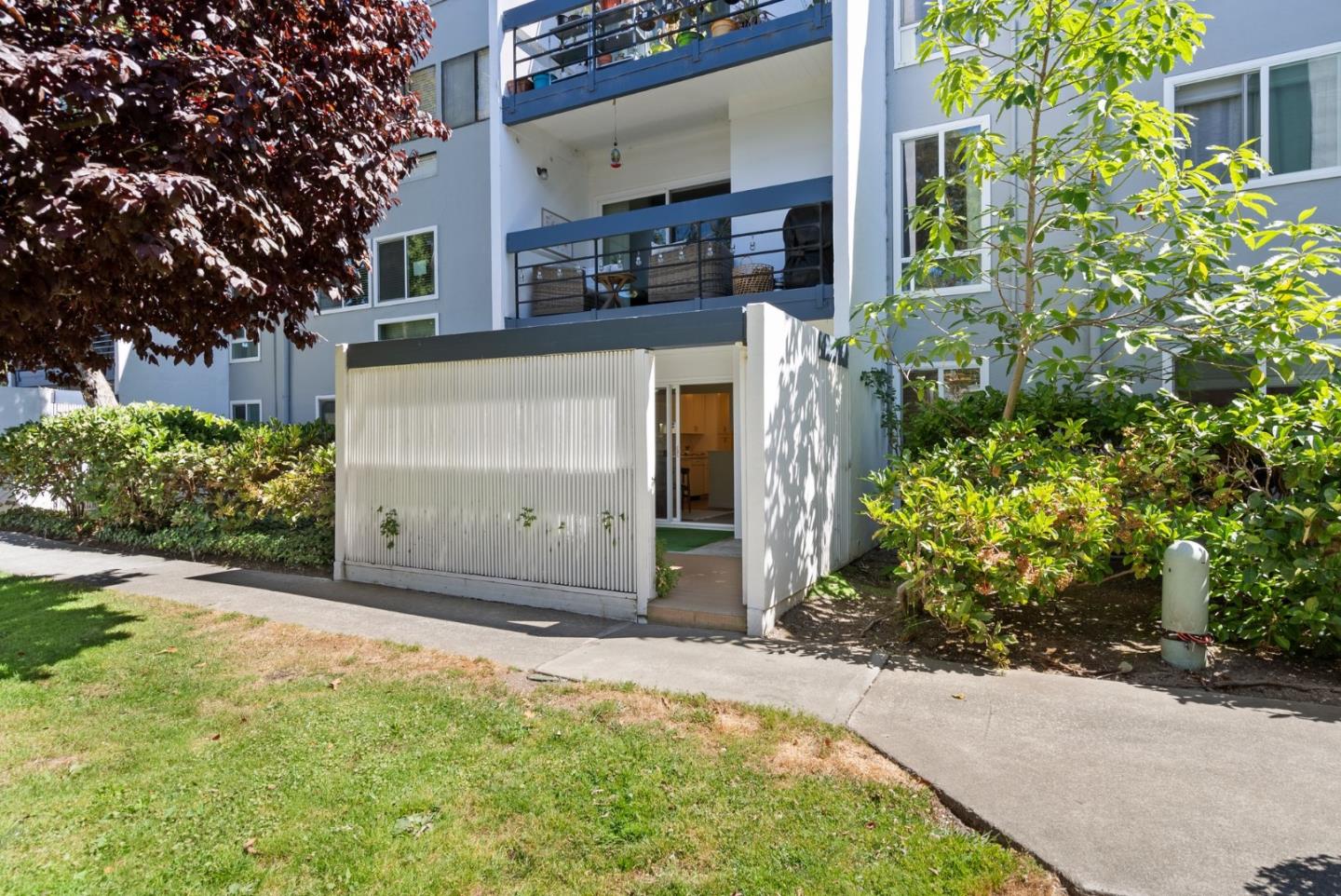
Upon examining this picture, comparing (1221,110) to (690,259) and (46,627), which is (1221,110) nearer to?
(690,259)

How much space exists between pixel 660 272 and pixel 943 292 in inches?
174

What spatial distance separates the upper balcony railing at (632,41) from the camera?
10.2 m

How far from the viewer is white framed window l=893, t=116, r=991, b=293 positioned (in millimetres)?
9906

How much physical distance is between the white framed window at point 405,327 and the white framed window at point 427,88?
402cm

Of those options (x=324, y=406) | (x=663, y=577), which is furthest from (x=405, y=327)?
(x=663, y=577)

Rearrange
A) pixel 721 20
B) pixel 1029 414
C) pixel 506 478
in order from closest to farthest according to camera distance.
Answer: pixel 506 478
pixel 1029 414
pixel 721 20

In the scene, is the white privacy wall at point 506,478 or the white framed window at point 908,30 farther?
the white framed window at point 908,30

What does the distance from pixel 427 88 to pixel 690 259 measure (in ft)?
23.3

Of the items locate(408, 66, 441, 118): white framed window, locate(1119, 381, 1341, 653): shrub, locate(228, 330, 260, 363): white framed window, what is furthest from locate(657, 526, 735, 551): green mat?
locate(228, 330, 260, 363): white framed window

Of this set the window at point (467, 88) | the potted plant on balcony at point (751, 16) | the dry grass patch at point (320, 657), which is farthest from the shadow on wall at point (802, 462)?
the window at point (467, 88)

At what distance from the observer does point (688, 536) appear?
34.3 ft

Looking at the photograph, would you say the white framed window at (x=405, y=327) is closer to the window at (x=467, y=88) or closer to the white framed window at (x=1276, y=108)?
the window at (x=467, y=88)

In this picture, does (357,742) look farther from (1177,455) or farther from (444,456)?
(1177,455)

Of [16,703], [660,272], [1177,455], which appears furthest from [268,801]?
[660,272]
